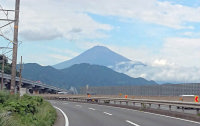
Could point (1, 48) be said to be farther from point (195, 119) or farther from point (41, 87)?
point (41, 87)

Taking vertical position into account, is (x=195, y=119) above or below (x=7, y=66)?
below

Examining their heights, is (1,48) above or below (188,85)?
above

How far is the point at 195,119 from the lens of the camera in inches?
709

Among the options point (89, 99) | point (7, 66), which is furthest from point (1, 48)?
point (7, 66)

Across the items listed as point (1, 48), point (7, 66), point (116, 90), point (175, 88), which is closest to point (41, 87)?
point (7, 66)

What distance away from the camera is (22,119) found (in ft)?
39.8

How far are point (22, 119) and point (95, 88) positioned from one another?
57920mm

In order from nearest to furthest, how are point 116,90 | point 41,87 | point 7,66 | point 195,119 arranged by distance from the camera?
1. point 195,119
2. point 116,90
3. point 7,66
4. point 41,87

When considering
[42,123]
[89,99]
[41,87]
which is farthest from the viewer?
[41,87]

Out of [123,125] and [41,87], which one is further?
[41,87]

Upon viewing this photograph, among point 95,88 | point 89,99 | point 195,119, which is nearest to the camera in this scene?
point 195,119

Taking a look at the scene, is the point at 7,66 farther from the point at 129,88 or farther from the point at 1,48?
the point at 1,48

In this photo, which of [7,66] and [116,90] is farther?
[7,66]

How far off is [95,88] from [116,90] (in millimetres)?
11140
